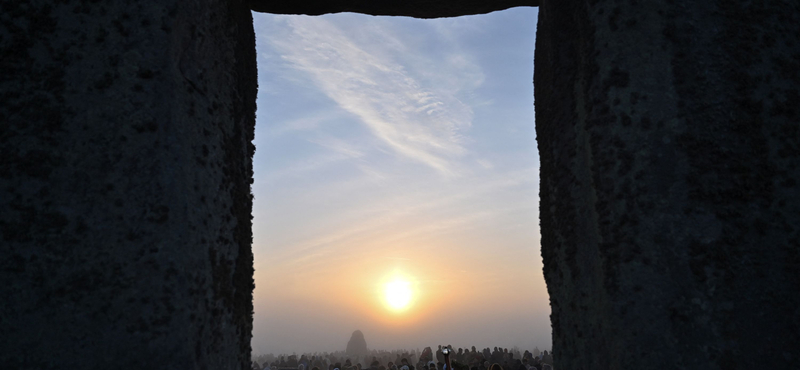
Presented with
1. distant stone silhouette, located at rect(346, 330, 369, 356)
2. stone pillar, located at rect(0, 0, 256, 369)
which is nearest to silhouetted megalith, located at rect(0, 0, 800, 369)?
stone pillar, located at rect(0, 0, 256, 369)

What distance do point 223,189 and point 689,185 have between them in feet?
4.66

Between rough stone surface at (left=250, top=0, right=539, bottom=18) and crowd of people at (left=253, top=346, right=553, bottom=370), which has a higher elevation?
rough stone surface at (left=250, top=0, right=539, bottom=18)

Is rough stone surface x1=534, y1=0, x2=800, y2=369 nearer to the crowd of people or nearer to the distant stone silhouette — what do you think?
the crowd of people

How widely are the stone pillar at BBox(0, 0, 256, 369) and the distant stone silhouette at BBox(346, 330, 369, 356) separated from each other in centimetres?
2341

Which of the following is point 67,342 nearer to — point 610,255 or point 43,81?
point 43,81

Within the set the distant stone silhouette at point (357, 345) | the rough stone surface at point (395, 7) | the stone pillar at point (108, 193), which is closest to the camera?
the stone pillar at point (108, 193)

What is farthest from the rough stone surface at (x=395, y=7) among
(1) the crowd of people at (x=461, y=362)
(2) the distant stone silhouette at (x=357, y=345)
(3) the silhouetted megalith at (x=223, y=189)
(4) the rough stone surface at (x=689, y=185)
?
(2) the distant stone silhouette at (x=357, y=345)

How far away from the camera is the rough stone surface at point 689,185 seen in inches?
56.1

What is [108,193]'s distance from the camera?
1454mm

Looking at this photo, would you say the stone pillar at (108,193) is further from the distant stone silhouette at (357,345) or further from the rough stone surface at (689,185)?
the distant stone silhouette at (357,345)

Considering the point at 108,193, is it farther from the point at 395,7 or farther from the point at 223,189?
the point at 395,7

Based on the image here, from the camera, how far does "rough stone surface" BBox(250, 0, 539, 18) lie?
2.59 metres

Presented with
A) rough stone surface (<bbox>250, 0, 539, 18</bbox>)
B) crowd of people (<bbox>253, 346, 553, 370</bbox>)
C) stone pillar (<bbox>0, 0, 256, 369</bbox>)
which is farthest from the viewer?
crowd of people (<bbox>253, 346, 553, 370</bbox>)

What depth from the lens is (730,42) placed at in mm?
1579
